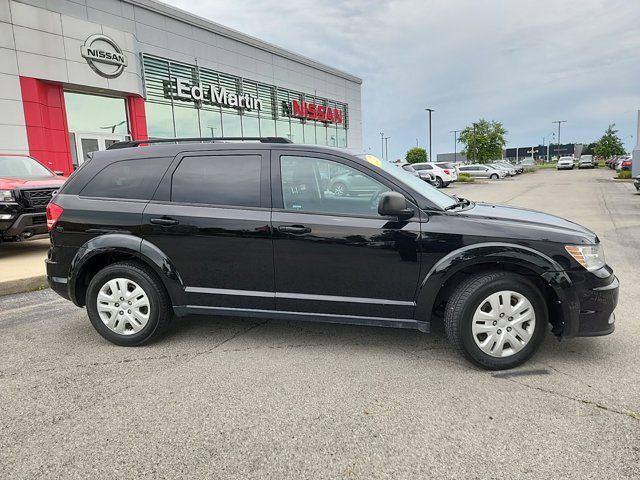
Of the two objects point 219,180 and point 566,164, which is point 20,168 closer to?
point 219,180

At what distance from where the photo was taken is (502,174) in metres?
43.2

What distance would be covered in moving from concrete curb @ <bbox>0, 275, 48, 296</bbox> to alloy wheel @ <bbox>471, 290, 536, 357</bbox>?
5.54 metres

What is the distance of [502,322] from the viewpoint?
332 cm

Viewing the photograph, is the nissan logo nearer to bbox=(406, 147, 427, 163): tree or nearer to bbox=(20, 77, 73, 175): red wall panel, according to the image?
bbox=(20, 77, 73, 175): red wall panel

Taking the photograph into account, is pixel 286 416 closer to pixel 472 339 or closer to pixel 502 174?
pixel 472 339

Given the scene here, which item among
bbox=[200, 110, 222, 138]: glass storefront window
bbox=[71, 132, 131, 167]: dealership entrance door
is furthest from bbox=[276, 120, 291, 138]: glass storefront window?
bbox=[71, 132, 131, 167]: dealership entrance door

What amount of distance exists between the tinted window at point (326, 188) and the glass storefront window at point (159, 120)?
1808 centimetres

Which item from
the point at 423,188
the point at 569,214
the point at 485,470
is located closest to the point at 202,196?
the point at 423,188

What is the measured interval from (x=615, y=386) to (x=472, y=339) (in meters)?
0.98

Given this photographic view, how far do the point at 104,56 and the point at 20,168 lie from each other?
1016cm

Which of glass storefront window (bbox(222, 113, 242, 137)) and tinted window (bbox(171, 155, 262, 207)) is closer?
tinted window (bbox(171, 155, 262, 207))

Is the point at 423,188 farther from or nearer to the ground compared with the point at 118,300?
farther from the ground

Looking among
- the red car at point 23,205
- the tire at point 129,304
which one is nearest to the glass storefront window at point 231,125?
the red car at point 23,205

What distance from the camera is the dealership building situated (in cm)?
1496
